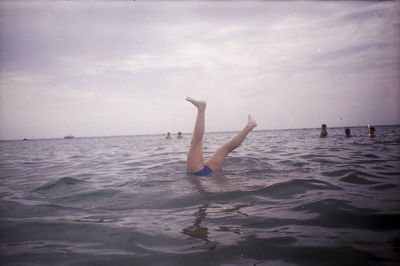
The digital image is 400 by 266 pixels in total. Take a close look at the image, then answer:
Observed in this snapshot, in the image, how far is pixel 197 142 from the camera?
489cm

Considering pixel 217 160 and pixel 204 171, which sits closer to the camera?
pixel 204 171

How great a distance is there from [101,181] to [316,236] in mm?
4985

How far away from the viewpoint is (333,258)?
1.86 metres

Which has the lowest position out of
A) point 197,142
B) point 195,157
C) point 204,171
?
point 204,171

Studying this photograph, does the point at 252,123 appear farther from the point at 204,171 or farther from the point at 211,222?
the point at 211,222

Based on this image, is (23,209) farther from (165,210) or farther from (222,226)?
(222,226)

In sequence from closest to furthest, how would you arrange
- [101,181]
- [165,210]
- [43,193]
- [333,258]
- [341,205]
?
1. [333,258]
2. [341,205]
3. [165,210]
4. [43,193]
5. [101,181]

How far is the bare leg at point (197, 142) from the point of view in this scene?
4.87 meters

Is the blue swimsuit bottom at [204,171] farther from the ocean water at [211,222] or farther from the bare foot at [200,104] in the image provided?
the bare foot at [200,104]

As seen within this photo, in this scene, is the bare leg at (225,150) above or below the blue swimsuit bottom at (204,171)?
above

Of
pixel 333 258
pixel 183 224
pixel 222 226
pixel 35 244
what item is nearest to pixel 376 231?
pixel 333 258

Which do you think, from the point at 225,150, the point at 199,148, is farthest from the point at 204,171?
the point at 225,150

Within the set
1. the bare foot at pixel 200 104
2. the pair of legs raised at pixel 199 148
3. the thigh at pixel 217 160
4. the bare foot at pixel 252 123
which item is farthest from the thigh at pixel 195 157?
the bare foot at pixel 252 123

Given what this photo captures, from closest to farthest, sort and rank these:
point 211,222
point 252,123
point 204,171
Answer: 1. point 211,222
2. point 204,171
3. point 252,123
